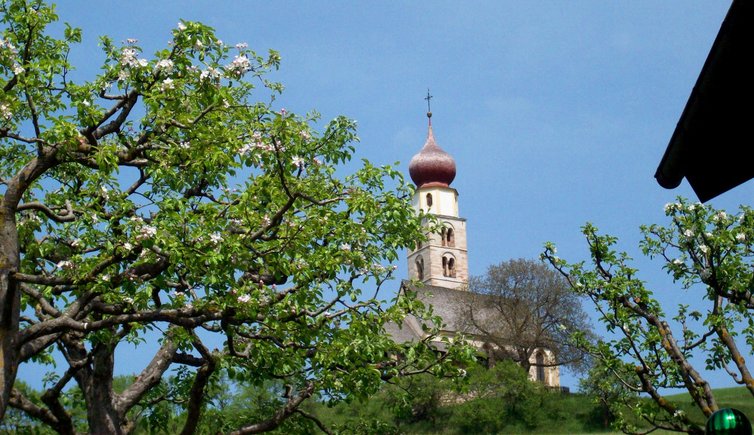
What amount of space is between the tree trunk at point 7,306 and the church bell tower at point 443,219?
9743cm

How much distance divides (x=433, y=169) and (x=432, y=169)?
12cm

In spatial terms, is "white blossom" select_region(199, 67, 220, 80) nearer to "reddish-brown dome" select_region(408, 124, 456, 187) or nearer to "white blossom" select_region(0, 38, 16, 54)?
"white blossom" select_region(0, 38, 16, 54)

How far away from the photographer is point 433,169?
11775 centimetres

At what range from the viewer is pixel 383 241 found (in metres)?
17.9

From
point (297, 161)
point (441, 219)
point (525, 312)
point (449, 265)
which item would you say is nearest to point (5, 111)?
point (297, 161)

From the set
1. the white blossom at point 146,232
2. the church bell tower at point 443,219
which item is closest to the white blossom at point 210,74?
the white blossom at point 146,232

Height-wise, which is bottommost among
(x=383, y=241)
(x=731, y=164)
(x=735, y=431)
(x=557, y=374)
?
(x=735, y=431)

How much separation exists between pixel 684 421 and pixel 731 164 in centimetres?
1471

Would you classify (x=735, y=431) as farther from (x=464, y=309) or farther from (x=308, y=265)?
(x=464, y=309)

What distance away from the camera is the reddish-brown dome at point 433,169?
118 metres

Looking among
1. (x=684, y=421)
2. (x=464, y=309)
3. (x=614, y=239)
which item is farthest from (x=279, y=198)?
(x=464, y=309)

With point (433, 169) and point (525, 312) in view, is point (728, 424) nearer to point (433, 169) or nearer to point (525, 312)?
point (525, 312)

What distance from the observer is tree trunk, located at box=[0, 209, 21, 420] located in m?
14.2

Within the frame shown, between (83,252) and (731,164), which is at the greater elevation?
(83,252)
